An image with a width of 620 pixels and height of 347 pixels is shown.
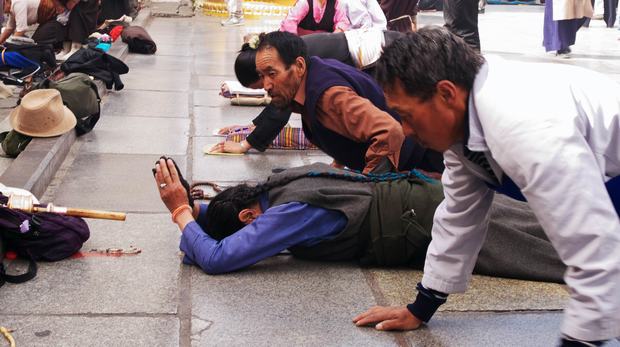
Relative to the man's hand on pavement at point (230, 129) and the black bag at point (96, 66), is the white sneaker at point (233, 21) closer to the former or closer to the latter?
the black bag at point (96, 66)

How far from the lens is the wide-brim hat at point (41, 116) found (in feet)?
15.9

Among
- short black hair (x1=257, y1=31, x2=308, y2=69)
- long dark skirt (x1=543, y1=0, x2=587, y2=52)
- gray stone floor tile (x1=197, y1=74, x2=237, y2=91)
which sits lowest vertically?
long dark skirt (x1=543, y1=0, x2=587, y2=52)

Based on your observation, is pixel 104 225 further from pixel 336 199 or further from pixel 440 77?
pixel 440 77

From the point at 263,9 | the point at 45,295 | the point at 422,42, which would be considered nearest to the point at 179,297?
the point at 45,295

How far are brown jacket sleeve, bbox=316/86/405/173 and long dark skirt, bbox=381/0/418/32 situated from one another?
382 cm

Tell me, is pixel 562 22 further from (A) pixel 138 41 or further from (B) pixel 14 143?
(B) pixel 14 143

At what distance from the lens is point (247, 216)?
326 cm

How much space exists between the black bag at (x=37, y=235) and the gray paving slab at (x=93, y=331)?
40 centimetres

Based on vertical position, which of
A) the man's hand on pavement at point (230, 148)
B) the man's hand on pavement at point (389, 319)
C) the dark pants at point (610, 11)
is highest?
the man's hand on pavement at point (389, 319)

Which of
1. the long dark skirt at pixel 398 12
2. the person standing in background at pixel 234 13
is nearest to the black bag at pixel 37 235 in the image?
the long dark skirt at pixel 398 12

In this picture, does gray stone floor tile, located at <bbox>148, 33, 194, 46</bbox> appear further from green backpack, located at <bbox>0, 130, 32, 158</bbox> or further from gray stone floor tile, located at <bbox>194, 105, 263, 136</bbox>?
green backpack, located at <bbox>0, 130, 32, 158</bbox>

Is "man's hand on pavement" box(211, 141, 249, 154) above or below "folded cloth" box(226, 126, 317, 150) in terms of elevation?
above

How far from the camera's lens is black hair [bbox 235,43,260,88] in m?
4.09

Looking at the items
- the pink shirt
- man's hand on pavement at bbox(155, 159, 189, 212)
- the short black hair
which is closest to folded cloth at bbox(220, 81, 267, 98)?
the pink shirt
